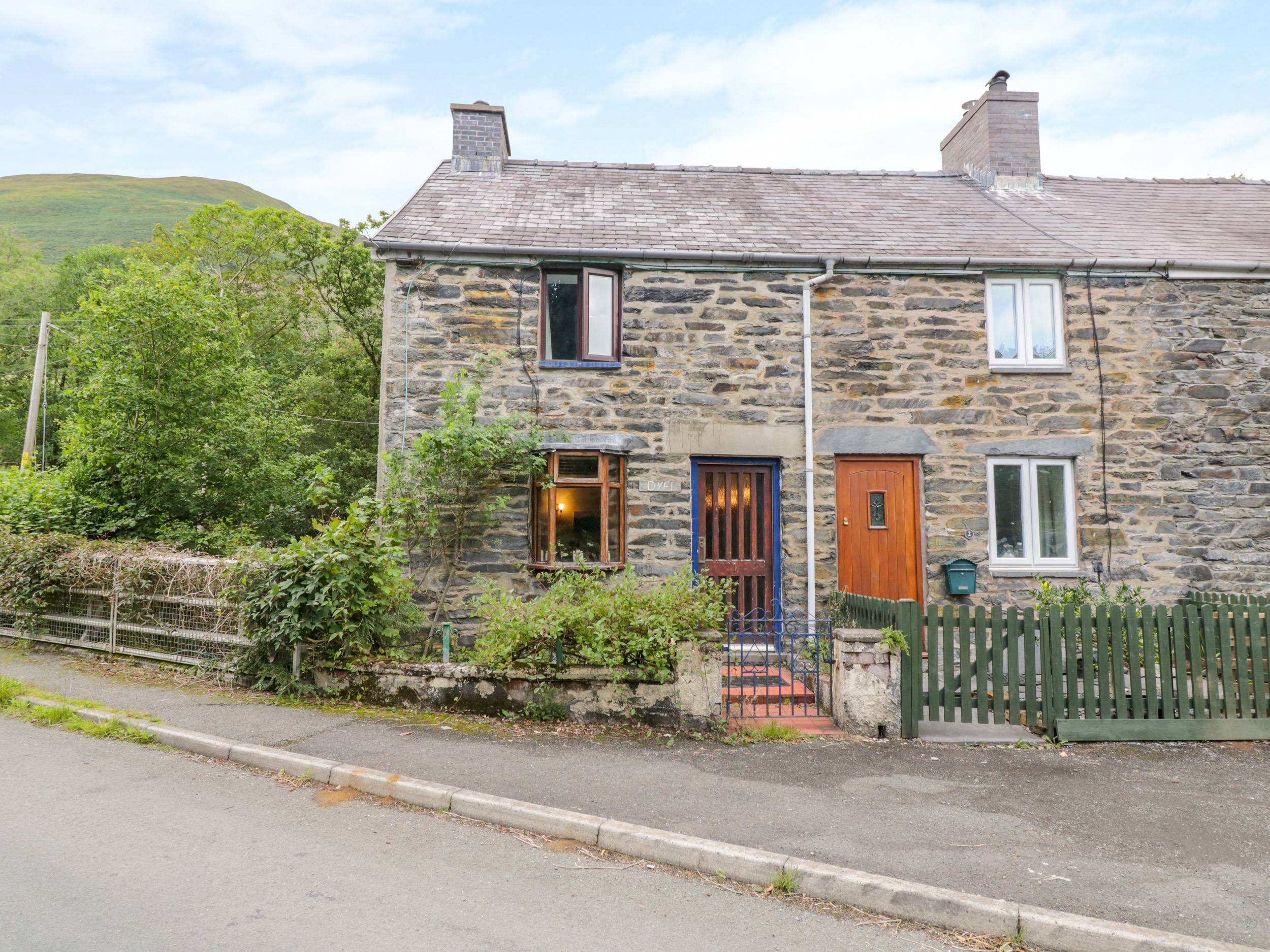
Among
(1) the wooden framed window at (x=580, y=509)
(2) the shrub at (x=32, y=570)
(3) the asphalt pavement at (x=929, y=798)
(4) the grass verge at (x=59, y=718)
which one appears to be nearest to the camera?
(3) the asphalt pavement at (x=929, y=798)

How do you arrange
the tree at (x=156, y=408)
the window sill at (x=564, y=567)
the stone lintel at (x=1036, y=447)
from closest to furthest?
the window sill at (x=564, y=567) → the stone lintel at (x=1036, y=447) → the tree at (x=156, y=408)

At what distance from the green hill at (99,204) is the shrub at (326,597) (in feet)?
232

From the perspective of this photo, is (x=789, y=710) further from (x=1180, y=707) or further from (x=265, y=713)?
(x=265, y=713)

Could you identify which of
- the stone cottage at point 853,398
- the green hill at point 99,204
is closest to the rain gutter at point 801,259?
the stone cottage at point 853,398

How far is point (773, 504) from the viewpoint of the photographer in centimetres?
992

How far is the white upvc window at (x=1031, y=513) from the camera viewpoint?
1001 centimetres

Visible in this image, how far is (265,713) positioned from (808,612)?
653 cm

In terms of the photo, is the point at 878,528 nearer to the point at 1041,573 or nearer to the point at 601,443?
the point at 1041,573

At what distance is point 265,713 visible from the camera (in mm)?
6781

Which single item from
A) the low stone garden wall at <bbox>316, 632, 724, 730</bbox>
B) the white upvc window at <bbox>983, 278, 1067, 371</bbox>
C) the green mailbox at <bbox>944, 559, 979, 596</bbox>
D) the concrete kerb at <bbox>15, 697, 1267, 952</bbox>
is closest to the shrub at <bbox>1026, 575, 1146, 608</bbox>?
the green mailbox at <bbox>944, 559, 979, 596</bbox>

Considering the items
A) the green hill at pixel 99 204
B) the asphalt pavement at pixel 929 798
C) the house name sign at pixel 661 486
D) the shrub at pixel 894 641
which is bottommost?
the asphalt pavement at pixel 929 798

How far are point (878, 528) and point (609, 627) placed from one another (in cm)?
511

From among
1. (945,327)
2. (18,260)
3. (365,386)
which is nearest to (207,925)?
(945,327)

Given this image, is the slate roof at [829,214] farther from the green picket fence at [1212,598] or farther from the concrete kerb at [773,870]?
the concrete kerb at [773,870]
